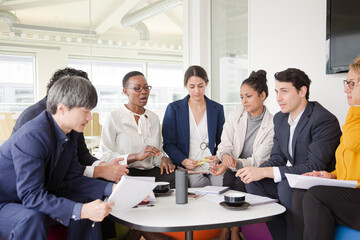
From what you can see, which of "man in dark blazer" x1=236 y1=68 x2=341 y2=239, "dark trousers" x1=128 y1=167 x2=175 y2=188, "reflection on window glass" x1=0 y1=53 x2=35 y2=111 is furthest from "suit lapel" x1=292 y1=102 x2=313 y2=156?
"reflection on window glass" x1=0 y1=53 x2=35 y2=111

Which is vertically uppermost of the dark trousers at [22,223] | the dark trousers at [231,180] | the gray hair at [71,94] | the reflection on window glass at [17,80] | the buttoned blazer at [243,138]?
the reflection on window glass at [17,80]

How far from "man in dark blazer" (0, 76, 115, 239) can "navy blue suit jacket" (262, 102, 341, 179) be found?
125cm

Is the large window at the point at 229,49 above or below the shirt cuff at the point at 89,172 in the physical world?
above

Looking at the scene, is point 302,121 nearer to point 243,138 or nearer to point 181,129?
point 243,138

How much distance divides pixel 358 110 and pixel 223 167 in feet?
3.53

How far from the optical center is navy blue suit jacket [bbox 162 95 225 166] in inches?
129

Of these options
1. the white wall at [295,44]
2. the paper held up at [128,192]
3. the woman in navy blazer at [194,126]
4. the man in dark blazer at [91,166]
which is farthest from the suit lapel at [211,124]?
the paper held up at [128,192]

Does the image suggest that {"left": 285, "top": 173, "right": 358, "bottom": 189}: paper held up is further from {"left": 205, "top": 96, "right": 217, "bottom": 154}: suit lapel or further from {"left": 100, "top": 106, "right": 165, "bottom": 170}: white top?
{"left": 100, "top": 106, "right": 165, "bottom": 170}: white top

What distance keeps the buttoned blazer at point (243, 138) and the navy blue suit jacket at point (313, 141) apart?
35 centimetres

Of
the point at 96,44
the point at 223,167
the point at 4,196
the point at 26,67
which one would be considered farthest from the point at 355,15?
the point at 26,67

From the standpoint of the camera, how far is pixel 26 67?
165 inches

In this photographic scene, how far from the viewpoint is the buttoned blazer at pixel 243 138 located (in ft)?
9.36

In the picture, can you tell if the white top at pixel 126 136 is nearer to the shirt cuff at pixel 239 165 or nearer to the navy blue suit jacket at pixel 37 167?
the shirt cuff at pixel 239 165

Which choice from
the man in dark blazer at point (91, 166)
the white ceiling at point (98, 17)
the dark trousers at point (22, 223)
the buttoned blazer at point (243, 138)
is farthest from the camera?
the white ceiling at point (98, 17)
